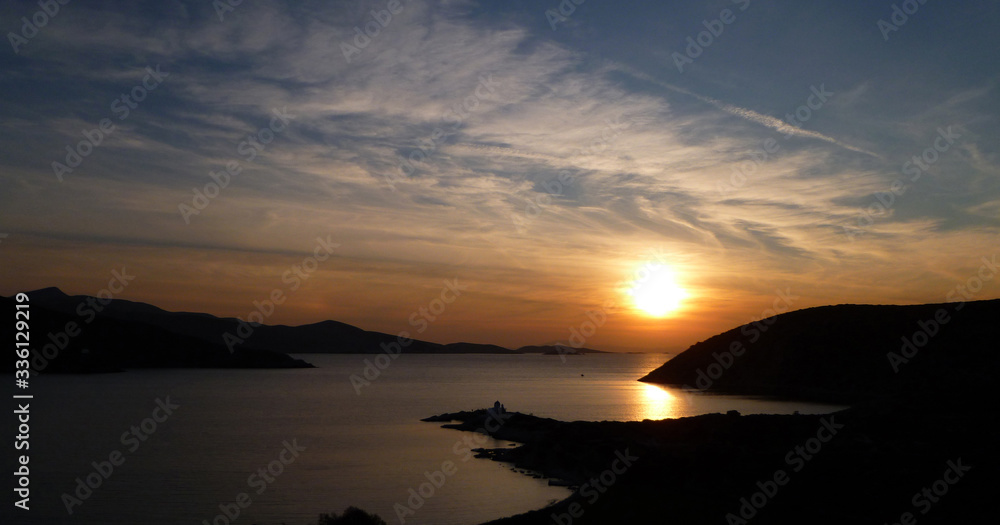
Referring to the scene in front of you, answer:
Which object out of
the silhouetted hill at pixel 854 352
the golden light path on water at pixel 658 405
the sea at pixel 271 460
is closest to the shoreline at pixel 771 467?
the sea at pixel 271 460

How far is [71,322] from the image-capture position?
6900 inches

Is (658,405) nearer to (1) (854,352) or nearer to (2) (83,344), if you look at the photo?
(1) (854,352)

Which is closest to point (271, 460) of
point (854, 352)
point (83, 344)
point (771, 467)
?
point (771, 467)

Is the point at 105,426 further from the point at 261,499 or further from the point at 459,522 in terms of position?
the point at 459,522

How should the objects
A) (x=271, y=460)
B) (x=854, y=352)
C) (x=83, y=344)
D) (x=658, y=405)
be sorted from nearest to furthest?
1. (x=271, y=460)
2. (x=658, y=405)
3. (x=854, y=352)
4. (x=83, y=344)

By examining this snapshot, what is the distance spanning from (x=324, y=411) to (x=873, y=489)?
74214 mm

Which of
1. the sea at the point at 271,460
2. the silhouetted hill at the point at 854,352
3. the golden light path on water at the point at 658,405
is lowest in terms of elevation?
the sea at the point at 271,460

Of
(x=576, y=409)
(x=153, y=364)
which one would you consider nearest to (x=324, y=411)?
(x=576, y=409)

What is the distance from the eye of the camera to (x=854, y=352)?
10475 centimetres

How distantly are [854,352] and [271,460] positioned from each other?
94755 millimetres

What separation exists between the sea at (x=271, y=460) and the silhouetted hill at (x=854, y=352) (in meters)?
11.8

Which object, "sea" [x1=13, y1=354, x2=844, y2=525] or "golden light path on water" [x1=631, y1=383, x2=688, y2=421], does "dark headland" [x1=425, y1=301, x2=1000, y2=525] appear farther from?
"golden light path on water" [x1=631, y1=383, x2=688, y2=421]

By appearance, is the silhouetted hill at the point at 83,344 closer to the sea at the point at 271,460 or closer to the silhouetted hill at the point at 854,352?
the sea at the point at 271,460

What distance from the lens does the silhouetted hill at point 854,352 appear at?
85.4 meters
